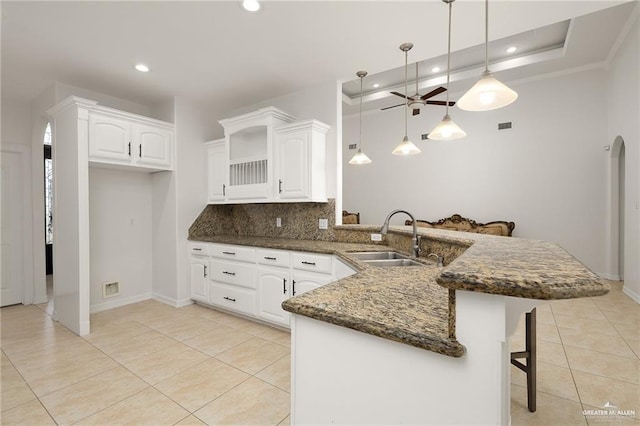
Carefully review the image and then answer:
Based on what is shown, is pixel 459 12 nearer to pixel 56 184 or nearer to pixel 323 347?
pixel 323 347

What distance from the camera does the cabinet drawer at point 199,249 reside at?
3.56 m

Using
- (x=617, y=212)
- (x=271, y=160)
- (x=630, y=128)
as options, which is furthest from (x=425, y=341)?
(x=617, y=212)

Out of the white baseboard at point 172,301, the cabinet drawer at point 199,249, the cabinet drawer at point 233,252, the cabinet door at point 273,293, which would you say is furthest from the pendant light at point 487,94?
the white baseboard at point 172,301

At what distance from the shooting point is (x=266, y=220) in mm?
3854

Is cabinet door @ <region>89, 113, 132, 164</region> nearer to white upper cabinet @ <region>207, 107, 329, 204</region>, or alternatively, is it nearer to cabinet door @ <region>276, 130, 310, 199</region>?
white upper cabinet @ <region>207, 107, 329, 204</region>

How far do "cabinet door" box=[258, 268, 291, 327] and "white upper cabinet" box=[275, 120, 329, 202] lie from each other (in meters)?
0.80

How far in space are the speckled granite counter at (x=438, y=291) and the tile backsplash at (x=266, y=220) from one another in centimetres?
188

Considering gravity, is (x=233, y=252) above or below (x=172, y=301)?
above

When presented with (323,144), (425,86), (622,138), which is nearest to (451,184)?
(425,86)

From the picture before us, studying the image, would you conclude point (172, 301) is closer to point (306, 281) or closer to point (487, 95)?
point (306, 281)

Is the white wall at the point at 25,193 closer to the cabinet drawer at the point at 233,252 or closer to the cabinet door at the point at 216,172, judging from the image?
the cabinet door at the point at 216,172

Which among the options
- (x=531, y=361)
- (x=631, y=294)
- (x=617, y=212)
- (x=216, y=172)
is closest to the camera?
(x=531, y=361)

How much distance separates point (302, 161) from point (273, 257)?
1032 millimetres

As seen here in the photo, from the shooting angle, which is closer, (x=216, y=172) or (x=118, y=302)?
(x=118, y=302)
